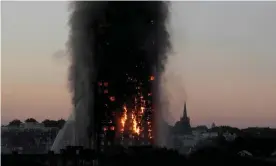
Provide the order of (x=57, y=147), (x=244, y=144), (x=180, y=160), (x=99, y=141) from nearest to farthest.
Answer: (x=180, y=160) → (x=99, y=141) → (x=57, y=147) → (x=244, y=144)

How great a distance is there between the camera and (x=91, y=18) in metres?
91.2

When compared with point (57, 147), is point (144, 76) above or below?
above

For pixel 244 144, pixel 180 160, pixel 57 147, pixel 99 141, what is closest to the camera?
pixel 180 160

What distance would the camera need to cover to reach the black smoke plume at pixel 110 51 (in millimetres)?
90000

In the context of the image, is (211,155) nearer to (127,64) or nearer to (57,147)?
(127,64)

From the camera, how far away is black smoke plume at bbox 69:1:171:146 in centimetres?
9000

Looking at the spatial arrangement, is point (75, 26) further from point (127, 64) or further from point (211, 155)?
point (211, 155)

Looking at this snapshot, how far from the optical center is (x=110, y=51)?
90.7 metres

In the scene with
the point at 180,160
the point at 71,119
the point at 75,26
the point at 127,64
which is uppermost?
the point at 75,26

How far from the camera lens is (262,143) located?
107 metres

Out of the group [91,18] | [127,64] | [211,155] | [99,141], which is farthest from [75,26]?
[211,155]

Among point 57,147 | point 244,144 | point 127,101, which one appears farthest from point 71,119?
point 244,144

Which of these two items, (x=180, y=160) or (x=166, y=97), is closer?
(x=180, y=160)

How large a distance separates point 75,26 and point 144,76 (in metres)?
12.5
